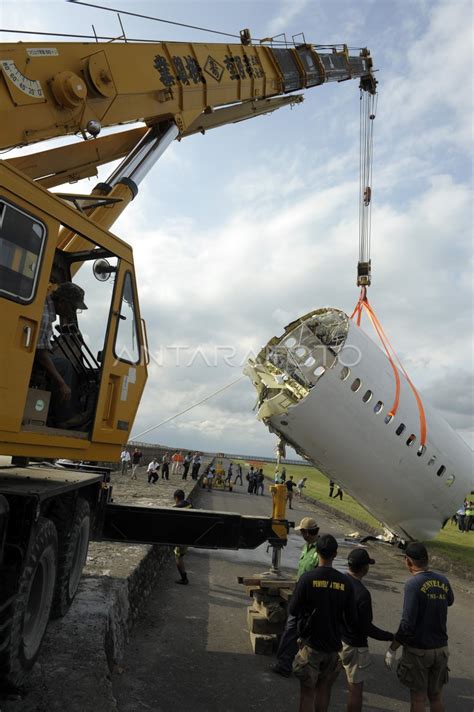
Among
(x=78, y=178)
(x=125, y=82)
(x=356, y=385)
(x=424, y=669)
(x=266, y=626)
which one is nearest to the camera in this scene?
(x=424, y=669)

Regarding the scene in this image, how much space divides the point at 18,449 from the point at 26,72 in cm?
448

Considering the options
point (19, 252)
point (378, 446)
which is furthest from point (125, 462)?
point (19, 252)

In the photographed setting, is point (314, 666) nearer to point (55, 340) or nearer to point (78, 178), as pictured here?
point (55, 340)

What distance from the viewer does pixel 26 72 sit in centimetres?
588

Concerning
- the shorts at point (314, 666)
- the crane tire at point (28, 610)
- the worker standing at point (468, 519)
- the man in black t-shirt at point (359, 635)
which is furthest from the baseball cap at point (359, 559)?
the worker standing at point (468, 519)

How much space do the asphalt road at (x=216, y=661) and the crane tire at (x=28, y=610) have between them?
1.42 meters

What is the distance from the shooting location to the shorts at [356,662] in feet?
16.1

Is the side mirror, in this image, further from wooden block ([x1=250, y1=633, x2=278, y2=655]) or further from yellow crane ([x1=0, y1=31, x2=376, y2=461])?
wooden block ([x1=250, y1=633, x2=278, y2=655])

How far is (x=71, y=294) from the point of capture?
5137mm

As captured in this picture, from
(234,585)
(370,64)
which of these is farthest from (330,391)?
(370,64)

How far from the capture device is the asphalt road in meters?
5.45

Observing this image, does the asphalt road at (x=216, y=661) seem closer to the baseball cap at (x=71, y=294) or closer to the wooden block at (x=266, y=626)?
the wooden block at (x=266, y=626)

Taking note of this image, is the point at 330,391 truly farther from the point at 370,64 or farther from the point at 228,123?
the point at 370,64

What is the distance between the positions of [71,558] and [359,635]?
310 centimetres
